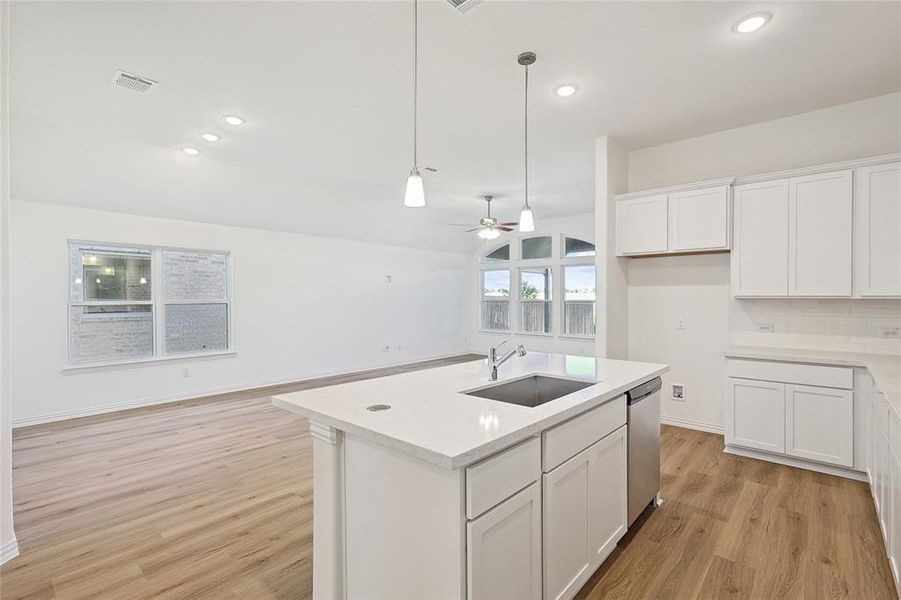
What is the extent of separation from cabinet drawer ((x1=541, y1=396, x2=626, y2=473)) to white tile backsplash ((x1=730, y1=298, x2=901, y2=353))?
2416mm

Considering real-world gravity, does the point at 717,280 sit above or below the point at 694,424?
above

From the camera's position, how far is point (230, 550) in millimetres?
2404

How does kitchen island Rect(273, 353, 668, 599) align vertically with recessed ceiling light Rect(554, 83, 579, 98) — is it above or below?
below

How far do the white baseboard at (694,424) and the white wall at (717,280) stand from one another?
0.03ft

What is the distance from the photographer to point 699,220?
3.89 metres

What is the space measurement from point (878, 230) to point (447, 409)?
3651 millimetres

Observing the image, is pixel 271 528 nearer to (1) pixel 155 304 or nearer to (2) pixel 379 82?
(2) pixel 379 82

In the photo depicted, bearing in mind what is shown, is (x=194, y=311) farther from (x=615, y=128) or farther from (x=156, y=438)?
(x=615, y=128)

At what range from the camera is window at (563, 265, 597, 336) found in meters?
8.12

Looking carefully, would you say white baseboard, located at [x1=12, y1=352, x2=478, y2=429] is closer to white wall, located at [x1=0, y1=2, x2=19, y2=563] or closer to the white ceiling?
the white ceiling

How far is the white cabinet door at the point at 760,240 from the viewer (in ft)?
11.7

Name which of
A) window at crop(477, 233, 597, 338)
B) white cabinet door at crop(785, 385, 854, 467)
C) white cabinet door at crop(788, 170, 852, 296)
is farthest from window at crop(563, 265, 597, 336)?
white cabinet door at crop(785, 385, 854, 467)

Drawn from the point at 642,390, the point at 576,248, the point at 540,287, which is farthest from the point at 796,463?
the point at 540,287

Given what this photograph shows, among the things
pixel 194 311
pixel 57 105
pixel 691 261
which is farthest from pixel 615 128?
pixel 194 311
